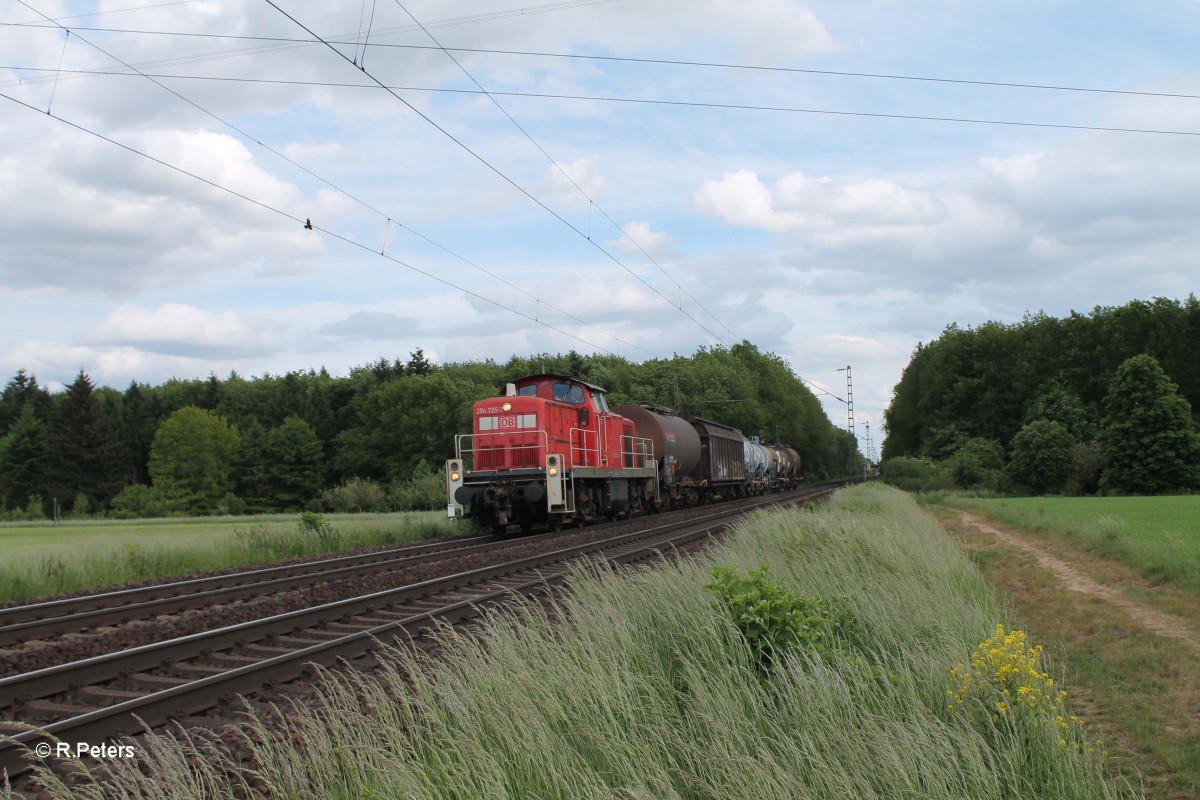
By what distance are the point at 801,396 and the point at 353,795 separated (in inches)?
4536

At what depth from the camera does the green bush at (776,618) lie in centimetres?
598

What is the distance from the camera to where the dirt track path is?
1021 cm

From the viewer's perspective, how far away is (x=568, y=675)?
199 inches

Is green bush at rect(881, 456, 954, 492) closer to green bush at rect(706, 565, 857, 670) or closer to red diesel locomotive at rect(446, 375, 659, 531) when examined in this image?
red diesel locomotive at rect(446, 375, 659, 531)

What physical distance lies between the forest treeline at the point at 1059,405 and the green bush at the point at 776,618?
176 feet

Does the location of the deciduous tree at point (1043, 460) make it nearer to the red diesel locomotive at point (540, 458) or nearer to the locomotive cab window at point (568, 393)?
the red diesel locomotive at point (540, 458)

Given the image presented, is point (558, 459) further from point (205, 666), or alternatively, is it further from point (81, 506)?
point (81, 506)

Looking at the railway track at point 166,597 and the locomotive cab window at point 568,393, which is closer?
the railway track at point 166,597

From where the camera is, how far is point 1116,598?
13109mm

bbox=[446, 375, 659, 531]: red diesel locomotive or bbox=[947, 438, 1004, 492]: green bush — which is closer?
bbox=[446, 375, 659, 531]: red diesel locomotive

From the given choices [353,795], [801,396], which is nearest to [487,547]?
[353,795]

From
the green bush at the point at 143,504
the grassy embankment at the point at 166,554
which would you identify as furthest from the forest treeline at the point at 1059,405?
the green bush at the point at 143,504

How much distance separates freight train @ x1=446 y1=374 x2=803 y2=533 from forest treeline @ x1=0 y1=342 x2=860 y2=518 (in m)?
31.2

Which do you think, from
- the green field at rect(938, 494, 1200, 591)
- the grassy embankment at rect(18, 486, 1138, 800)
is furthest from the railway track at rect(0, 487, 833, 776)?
the green field at rect(938, 494, 1200, 591)
